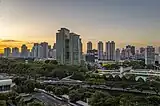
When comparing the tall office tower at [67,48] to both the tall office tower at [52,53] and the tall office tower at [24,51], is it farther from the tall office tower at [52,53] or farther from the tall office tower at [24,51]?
the tall office tower at [24,51]

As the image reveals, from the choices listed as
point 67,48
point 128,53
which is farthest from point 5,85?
point 128,53

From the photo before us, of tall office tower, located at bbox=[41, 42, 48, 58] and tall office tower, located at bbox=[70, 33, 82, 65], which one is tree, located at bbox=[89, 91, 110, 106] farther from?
tall office tower, located at bbox=[41, 42, 48, 58]

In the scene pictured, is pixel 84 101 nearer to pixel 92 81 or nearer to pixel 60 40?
pixel 92 81

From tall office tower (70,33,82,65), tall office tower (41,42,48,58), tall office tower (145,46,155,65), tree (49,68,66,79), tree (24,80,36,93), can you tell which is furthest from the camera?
tall office tower (41,42,48,58)

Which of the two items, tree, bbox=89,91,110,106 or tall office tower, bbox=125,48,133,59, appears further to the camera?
tall office tower, bbox=125,48,133,59

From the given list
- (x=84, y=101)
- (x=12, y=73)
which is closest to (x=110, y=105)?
(x=84, y=101)

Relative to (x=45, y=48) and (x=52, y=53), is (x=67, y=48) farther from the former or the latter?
(x=45, y=48)

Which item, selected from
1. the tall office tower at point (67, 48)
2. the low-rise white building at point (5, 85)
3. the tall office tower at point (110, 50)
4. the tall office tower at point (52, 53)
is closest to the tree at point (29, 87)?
the low-rise white building at point (5, 85)

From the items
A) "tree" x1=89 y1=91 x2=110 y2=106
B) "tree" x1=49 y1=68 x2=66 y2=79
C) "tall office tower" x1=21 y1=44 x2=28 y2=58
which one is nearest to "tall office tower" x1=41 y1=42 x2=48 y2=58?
"tall office tower" x1=21 y1=44 x2=28 y2=58
